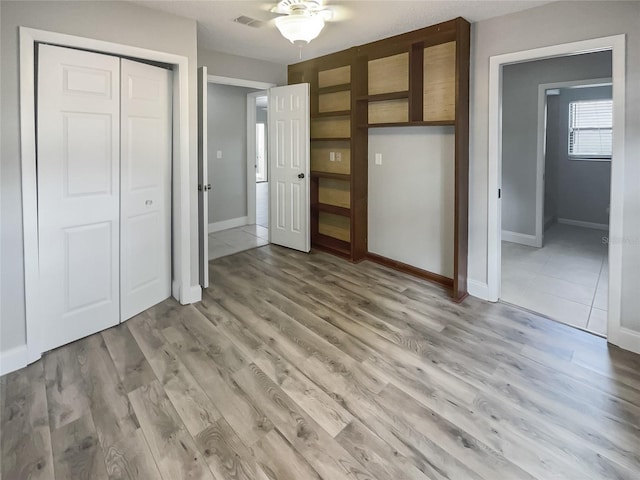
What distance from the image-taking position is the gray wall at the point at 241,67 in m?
4.19

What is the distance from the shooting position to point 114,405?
2.05 meters

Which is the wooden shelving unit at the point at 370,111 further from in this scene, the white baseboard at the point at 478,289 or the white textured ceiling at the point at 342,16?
the white textured ceiling at the point at 342,16

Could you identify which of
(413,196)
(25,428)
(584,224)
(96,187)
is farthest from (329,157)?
(584,224)

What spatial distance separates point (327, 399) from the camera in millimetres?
2115

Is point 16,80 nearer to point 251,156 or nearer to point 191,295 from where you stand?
point 191,295

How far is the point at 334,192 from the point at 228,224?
2.37m

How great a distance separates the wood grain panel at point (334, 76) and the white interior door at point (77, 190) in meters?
2.57

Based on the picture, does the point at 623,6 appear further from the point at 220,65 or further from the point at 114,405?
the point at 114,405

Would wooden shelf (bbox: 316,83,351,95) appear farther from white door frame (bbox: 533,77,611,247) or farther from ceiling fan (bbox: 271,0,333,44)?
white door frame (bbox: 533,77,611,247)

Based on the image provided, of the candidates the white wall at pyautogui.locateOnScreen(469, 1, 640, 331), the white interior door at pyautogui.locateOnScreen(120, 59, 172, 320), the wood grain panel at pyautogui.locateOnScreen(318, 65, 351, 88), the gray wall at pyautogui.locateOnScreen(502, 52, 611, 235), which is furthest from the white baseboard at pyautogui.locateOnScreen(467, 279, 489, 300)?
the white interior door at pyautogui.locateOnScreen(120, 59, 172, 320)

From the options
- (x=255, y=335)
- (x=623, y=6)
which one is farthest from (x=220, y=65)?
(x=623, y=6)

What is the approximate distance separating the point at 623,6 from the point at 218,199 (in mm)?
5378

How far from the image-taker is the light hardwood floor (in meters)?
1.68

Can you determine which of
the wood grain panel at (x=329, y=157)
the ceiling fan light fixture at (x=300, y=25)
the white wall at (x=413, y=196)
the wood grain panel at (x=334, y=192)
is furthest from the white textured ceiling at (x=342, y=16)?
the wood grain panel at (x=334, y=192)
